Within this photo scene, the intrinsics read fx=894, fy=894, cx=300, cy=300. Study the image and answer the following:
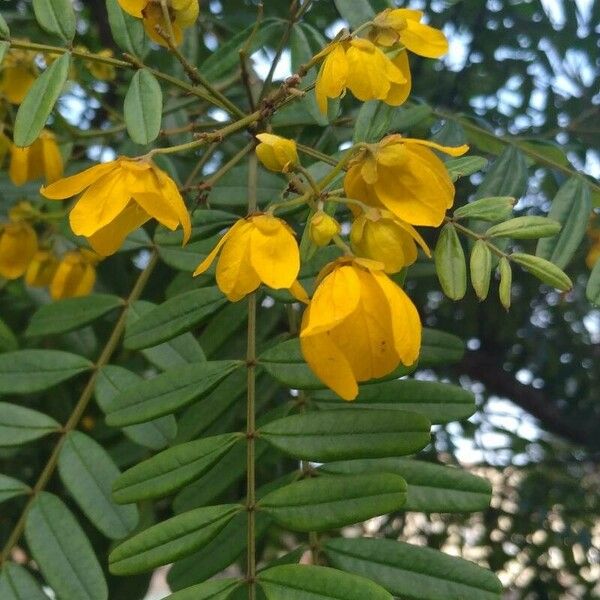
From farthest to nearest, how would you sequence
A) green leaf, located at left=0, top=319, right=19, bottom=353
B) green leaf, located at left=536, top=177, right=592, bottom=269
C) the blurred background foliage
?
the blurred background foliage → green leaf, located at left=0, top=319, right=19, bottom=353 → green leaf, located at left=536, top=177, right=592, bottom=269

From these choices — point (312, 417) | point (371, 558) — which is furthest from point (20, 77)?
point (371, 558)

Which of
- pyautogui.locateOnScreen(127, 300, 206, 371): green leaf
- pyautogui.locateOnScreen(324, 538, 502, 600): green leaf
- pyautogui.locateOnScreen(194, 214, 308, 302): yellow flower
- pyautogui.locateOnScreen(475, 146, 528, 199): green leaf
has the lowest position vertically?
pyautogui.locateOnScreen(324, 538, 502, 600): green leaf

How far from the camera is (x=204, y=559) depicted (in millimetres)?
928

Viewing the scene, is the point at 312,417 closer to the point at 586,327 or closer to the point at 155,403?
the point at 155,403

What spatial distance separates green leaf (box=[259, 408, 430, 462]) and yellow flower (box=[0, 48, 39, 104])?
0.63m

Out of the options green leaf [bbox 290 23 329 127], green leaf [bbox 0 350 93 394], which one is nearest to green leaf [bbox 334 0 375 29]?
green leaf [bbox 290 23 329 127]

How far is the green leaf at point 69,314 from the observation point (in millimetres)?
1126

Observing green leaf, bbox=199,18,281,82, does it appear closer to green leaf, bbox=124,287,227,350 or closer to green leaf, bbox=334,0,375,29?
green leaf, bbox=334,0,375,29

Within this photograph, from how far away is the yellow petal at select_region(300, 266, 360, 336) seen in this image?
67cm

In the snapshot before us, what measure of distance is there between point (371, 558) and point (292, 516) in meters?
0.09

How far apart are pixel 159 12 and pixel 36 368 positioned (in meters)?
0.45

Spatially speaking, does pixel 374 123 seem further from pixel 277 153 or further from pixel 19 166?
pixel 19 166

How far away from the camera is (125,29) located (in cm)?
99

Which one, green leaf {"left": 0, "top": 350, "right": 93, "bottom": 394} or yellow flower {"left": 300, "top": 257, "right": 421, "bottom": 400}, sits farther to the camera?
green leaf {"left": 0, "top": 350, "right": 93, "bottom": 394}
